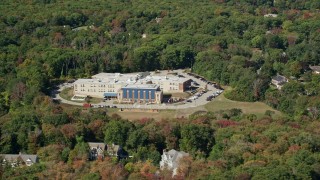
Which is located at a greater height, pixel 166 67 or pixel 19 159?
pixel 19 159

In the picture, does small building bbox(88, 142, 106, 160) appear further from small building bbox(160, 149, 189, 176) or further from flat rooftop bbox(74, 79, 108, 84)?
flat rooftop bbox(74, 79, 108, 84)

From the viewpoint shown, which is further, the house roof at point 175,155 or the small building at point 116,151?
the small building at point 116,151

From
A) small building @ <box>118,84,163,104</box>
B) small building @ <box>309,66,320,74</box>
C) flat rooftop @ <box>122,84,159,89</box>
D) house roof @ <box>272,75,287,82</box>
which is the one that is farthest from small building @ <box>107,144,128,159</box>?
small building @ <box>309,66,320,74</box>

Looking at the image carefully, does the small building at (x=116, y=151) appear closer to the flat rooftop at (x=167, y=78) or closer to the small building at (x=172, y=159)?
the small building at (x=172, y=159)

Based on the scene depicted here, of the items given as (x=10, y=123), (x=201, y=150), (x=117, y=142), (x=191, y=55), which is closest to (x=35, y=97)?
(x=10, y=123)

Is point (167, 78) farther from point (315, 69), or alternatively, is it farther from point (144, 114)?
point (315, 69)

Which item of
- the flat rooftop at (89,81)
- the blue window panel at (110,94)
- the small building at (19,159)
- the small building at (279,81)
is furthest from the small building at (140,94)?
the small building at (19,159)

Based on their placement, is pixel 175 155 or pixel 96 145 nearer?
pixel 175 155

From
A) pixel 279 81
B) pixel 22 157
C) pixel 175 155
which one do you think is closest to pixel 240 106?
pixel 279 81
